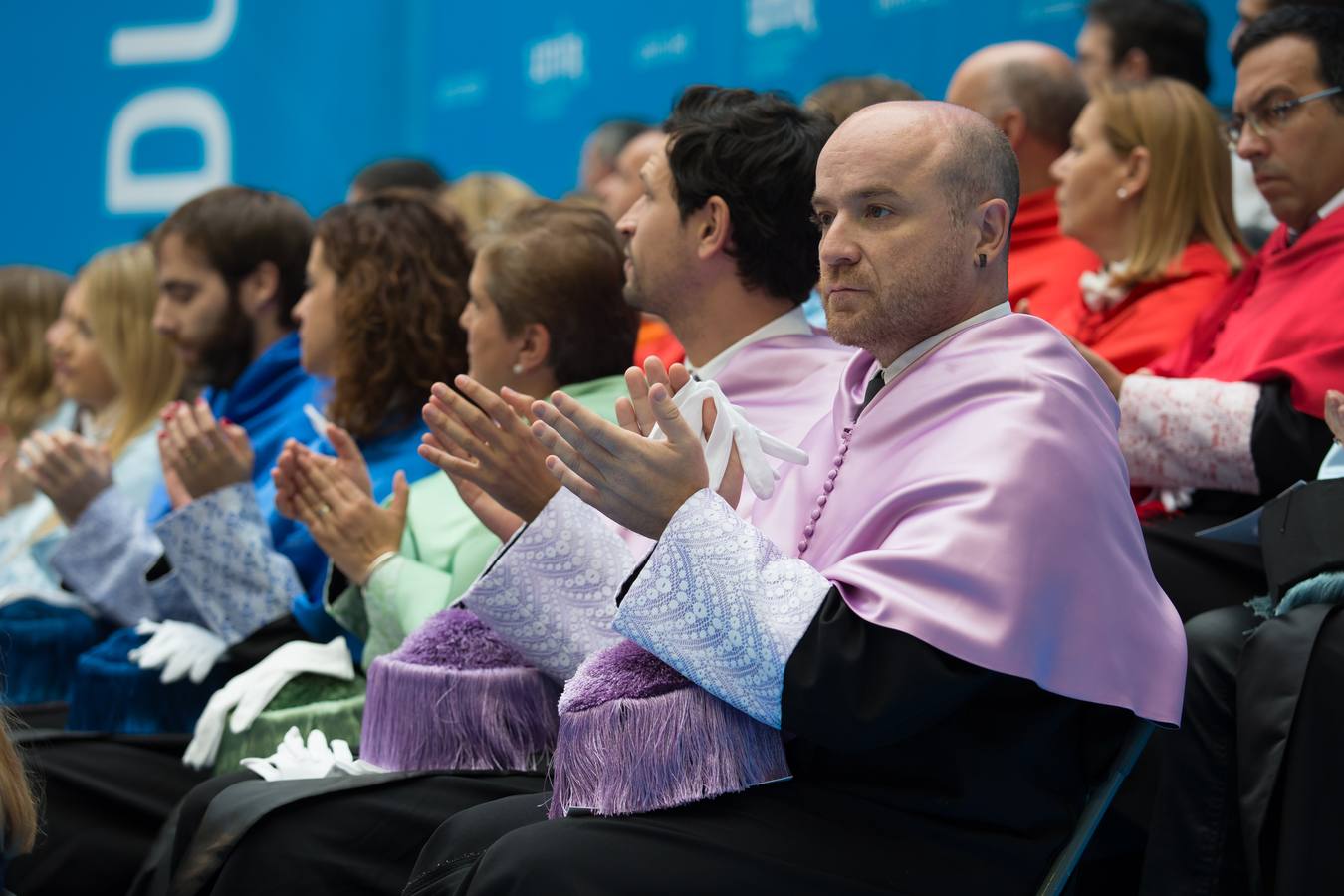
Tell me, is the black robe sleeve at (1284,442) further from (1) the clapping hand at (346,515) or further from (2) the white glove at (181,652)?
(2) the white glove at (181,652)

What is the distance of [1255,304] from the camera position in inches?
131

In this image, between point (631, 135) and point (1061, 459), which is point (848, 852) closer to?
point (1061, 459)

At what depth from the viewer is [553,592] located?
270cm

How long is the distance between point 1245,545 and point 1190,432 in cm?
23

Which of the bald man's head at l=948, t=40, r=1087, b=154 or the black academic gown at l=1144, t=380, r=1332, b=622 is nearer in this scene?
the black academic gown at l=1144, t=380, r=1332, b=622

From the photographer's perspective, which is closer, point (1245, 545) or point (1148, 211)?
point (1245, 545)

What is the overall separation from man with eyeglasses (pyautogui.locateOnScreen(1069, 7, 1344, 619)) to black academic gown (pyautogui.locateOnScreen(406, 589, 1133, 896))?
97 centimetres

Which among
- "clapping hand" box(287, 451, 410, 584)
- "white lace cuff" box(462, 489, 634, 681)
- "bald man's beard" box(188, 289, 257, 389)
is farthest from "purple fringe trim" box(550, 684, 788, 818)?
"bald man's beard" box(188, 289, 257, 389)

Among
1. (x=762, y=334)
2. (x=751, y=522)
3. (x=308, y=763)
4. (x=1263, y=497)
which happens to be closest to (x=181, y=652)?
(x=308, y=763)

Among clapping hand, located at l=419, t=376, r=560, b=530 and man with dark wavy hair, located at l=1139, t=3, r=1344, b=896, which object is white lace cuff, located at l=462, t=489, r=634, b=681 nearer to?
clapping hand, located at l=419, t=376, r=560, b=530

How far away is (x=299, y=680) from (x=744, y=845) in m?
1.56

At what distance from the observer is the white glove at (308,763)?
2914 millimetres

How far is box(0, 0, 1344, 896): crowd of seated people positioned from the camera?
2.10 metres

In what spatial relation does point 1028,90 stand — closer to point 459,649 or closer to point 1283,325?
point 1283,325
